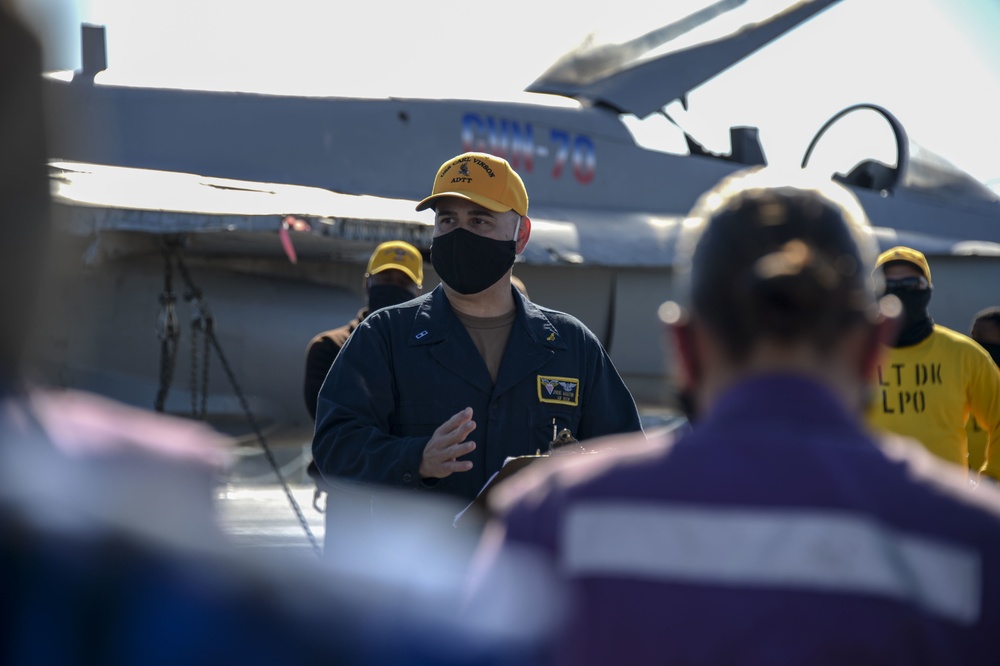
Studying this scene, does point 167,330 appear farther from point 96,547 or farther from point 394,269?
point 96,547

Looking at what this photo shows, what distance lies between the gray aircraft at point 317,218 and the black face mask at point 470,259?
4358 mm

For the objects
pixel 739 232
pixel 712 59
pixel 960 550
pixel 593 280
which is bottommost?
pixel 593 280

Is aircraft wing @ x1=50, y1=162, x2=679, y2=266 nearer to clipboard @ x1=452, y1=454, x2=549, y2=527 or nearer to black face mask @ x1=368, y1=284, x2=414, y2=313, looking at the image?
black face mask @ x1=368, y1=284, x2=414, y2=313

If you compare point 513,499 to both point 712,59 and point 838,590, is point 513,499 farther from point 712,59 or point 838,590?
point 712,59

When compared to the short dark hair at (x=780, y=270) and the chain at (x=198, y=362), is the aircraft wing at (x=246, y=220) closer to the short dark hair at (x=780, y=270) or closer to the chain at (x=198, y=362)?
the chain at (x=198, y=362)

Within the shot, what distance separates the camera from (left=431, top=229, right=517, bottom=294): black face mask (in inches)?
139

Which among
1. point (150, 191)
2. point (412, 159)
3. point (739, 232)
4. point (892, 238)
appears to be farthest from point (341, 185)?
point (739, 232)

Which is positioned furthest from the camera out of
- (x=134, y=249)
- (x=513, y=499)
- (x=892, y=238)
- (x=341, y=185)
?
(x=892, y=238)

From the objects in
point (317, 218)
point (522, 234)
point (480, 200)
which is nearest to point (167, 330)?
point (317, 218)

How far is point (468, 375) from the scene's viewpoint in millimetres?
3336

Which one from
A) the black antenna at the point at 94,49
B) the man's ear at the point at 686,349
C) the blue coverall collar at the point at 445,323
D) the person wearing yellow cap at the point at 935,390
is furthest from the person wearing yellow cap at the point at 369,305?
the black antenna at the point at 94,49

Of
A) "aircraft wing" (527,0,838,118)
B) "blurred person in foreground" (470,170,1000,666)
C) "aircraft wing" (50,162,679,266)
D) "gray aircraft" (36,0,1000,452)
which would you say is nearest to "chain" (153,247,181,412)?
"gray aircraft" (36,0,1000,452)

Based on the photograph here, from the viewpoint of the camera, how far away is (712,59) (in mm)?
13758

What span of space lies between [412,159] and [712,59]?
4.58 meters
